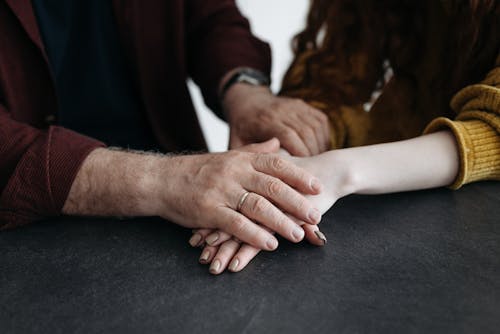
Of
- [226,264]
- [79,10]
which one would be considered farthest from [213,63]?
[226,264]

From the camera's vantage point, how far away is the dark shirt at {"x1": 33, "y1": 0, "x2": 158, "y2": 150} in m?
1.37

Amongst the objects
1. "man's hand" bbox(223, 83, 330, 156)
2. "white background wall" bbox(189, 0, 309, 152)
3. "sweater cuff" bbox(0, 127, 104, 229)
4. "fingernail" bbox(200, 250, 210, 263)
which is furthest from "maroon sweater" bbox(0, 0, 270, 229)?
"white background wall" bbox(189, 0, 309, 152)

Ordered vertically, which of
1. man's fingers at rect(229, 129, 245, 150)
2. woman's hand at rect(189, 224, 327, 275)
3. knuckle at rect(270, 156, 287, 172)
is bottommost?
man's fingers at rect(229, 129, 245, 150)

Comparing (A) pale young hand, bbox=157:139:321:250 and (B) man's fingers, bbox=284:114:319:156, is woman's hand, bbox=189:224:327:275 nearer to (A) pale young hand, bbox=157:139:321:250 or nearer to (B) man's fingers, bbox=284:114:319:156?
(A) pale young hand, bbox=157:139:321:250

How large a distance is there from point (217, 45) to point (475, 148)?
2.77 ft

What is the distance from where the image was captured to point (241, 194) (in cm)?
87

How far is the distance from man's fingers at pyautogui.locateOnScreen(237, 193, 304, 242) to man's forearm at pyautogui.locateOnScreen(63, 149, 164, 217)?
0.58 feet

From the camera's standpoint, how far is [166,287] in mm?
728

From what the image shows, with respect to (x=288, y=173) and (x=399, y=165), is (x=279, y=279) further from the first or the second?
(x=399, y=165)

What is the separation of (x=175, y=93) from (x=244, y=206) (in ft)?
2.48

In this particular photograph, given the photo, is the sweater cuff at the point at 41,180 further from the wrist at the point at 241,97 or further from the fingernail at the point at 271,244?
the wrist at the point at 241,97

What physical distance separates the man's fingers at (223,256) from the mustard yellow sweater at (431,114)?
1.50ft

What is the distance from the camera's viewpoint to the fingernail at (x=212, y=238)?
0.83m

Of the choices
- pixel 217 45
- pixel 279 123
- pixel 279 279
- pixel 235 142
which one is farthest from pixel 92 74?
pixel 279 279
